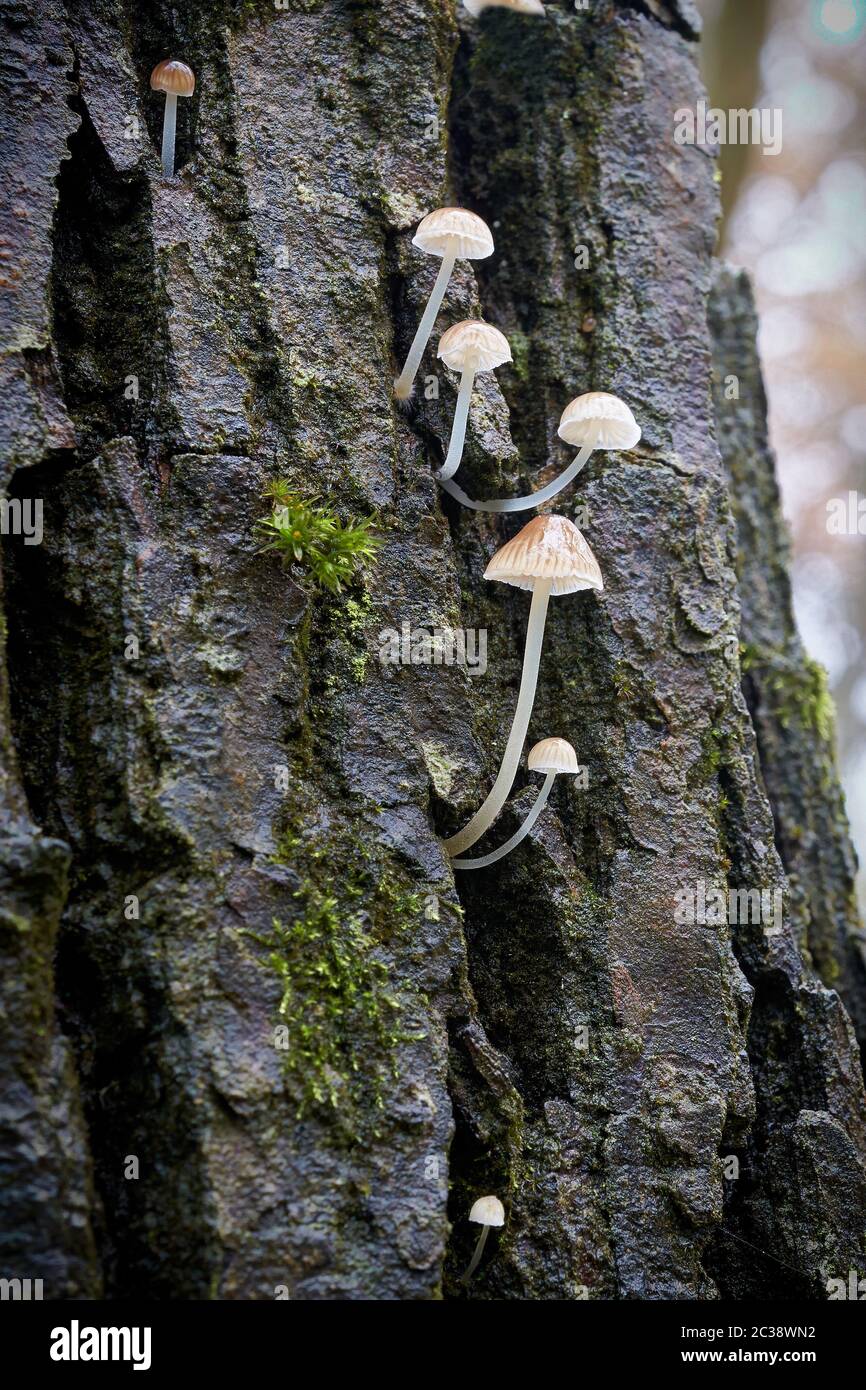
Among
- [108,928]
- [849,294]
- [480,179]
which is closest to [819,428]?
[849,294]

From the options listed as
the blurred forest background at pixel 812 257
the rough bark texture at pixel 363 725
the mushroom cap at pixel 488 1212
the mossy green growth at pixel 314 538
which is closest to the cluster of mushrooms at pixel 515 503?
the rough bark texture at pixel 363 725

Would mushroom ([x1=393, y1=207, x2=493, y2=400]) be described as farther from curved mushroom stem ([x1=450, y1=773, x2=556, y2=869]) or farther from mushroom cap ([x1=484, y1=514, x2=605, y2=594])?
curved mushroom stem ([x1=450, y1=773, x2=556, y2=869])

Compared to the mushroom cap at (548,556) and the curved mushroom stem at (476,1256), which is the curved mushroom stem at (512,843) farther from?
the curved mushroom stem at (476,1256)

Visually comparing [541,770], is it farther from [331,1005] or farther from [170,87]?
[170,87]

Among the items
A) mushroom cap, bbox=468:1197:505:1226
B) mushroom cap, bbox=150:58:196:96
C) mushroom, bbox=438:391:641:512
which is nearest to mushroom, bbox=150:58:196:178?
mushroom cap, bbox=150:58:196:96

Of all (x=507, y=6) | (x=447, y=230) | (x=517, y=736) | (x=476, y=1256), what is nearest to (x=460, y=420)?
(x=447, y=230)
